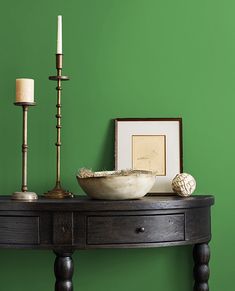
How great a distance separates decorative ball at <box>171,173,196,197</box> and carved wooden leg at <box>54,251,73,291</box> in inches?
18.3

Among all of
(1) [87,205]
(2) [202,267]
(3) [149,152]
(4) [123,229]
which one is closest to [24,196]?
(1) [87,205]

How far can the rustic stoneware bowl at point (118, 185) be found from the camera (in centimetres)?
216

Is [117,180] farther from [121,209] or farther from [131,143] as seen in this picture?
[131,143]

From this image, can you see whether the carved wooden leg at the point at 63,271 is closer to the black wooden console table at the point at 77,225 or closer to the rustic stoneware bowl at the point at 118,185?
the black wooden console table at the point at 77,225

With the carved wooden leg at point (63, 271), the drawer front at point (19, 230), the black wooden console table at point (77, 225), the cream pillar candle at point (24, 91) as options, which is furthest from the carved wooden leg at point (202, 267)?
the cream pillar candle at point (24, 91)

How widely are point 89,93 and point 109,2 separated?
375mm

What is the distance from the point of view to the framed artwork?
8.14ft

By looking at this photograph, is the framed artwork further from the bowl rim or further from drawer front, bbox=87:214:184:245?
drawer front, bbox=87:214:184:245

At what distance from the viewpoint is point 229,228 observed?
252 cm

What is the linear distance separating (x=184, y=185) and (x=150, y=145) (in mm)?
272

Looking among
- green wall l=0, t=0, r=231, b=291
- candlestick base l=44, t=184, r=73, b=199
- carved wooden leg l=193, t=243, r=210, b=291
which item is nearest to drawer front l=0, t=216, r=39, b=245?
candlestick base l=44, t=184, r=73, b=199

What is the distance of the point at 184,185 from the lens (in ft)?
7.52

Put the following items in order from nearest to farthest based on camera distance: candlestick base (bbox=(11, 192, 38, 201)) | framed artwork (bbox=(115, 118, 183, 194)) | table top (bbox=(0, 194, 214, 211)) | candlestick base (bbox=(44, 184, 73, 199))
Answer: table top (bbox=(0, 194, 214, 211))
candlestick base (bbox=(11, 192, 38, 201))
candlestick base (bbox=(44, 184, 73, 199))
framed artwork (bbox=(115, 118, 183, 194))

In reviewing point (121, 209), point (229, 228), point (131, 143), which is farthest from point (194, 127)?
point (121, 209)
